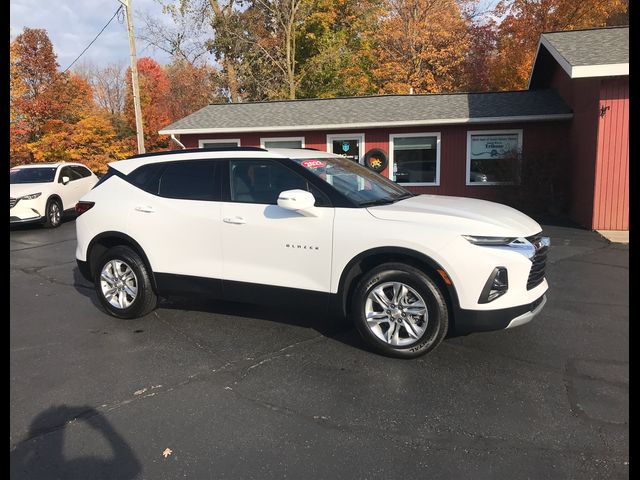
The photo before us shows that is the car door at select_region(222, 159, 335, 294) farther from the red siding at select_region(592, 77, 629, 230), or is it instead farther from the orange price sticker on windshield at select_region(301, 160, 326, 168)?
the red siding at select_region(592, 77, 629, 230)

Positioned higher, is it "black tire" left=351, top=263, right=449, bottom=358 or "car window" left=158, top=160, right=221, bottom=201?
"car window" left=158, top=160, right=221, bottom=201

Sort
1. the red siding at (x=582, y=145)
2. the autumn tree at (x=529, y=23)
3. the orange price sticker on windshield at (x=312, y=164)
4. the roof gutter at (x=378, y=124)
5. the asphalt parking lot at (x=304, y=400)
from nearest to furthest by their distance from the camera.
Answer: the asphalt parking lot at (x=304, y=400) → the orange price sticker on windshield at (x=312, y=164) → the red siding at (x=582, y=145) → the roof gutter at (x=378, y=124) → the autumn tree at (x=529, y=23)

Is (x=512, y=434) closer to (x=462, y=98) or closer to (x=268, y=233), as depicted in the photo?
(x=268, y=233)

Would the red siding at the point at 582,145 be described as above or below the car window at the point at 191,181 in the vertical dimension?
above

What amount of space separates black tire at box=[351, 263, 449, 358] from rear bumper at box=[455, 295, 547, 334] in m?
0.12

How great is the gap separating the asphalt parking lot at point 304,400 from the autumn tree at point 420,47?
2615 centimetres

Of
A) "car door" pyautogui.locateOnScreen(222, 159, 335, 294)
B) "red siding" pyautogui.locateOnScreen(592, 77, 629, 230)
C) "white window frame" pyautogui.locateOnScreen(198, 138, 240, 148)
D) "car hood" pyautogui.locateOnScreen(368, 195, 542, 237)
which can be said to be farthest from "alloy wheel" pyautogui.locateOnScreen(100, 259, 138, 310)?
"white window frame" pyautogui.locateOnScreen(198, 138, 240, 148)

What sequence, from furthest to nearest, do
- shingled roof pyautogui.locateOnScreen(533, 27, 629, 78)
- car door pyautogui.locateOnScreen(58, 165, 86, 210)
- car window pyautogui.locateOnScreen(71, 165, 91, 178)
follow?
shingled roof pyautogui.locateOnScreen(533, 27, 629, 78) < car window pyautogui.locateOnScreen(71, 165, 91, 178) < car door pyautogui.locateOnScreen(58, 165, 86, 210)

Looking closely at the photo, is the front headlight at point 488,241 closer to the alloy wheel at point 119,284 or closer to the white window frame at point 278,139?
the alloy wheel at point 119,284

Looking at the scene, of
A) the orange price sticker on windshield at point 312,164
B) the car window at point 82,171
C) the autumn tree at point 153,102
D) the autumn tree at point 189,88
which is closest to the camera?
the orange price sticker on windshield at point 312,164

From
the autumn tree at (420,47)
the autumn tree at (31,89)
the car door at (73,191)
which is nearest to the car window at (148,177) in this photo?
the autumn tree at (31,89)

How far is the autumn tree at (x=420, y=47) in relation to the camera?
28.7m

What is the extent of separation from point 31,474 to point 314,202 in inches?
108

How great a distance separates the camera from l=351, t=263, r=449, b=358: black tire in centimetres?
384
